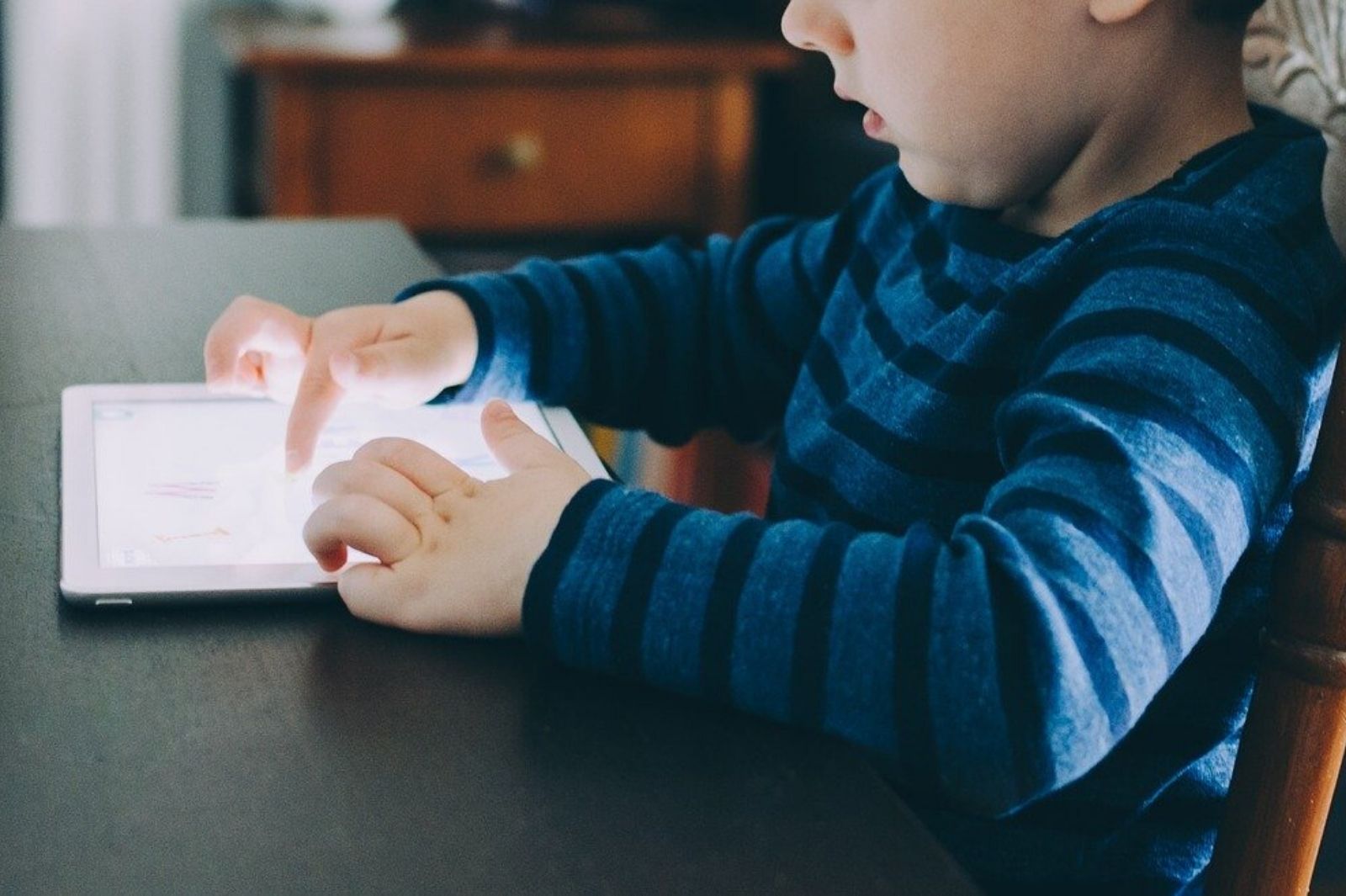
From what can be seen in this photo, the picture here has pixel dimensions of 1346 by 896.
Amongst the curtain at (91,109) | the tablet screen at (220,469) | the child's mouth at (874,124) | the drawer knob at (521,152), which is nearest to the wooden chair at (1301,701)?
the child's mouth at (874,124)

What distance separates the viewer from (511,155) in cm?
190

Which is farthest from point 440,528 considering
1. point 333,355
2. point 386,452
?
point 333,355

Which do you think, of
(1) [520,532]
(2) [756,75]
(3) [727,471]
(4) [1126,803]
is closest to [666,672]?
(1) [520,532]

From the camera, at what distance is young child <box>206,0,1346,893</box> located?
48 cm

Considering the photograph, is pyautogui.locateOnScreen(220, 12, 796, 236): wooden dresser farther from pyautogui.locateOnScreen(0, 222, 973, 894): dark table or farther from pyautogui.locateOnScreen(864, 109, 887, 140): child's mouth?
pyautogui.locateOnScreen(0, 222, 973, 894): dark table

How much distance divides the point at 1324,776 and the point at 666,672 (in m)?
0.24

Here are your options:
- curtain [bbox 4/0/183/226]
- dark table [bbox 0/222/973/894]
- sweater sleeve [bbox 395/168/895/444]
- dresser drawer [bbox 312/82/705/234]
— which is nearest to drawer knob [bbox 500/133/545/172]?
dresser drawer [bbox 312/82/705/234]

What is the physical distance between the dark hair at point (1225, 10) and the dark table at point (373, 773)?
1.11 ft

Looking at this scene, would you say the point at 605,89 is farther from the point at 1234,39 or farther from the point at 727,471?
the point at 1234,39

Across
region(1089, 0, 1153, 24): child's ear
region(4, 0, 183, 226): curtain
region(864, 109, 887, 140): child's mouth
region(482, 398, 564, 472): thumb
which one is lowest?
region(4, 0, 183, 226): curtain

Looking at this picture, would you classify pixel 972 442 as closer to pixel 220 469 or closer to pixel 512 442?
pixel 512 442

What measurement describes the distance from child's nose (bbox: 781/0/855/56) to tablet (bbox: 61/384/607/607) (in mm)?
187

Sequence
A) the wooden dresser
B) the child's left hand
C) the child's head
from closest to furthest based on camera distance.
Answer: the child's left hand → the child's head → the wooden dresser

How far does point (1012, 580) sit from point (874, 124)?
29 cm
